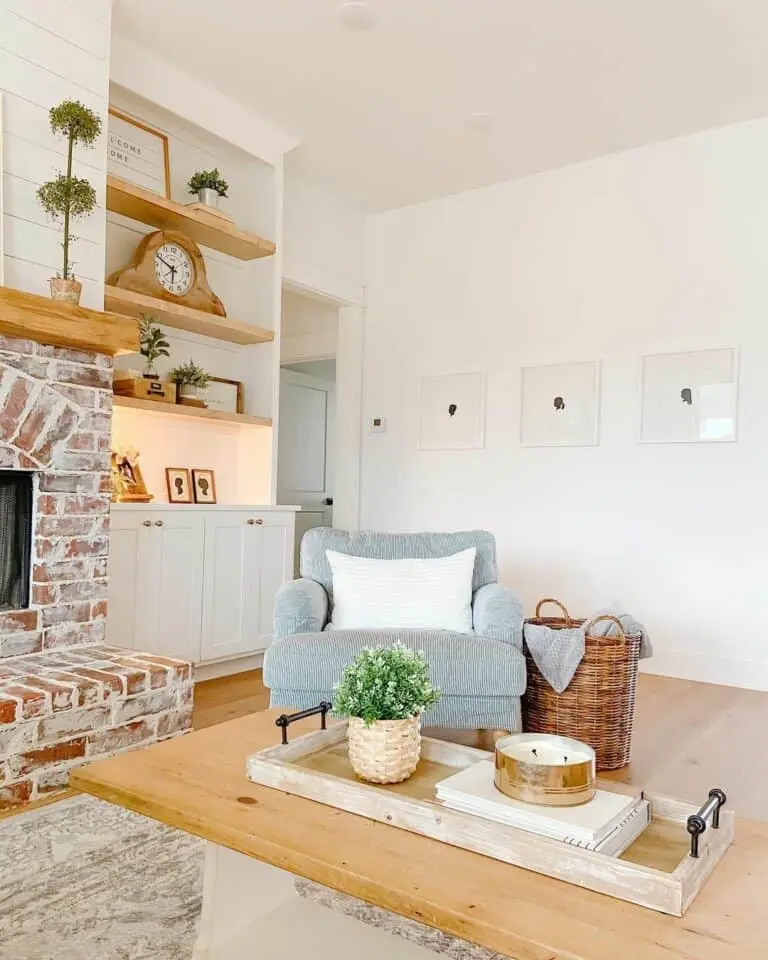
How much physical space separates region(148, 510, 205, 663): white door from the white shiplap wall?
1.04 m

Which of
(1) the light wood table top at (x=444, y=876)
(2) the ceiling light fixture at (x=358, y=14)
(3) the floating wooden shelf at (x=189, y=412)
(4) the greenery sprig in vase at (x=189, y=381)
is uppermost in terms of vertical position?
(2) the ceiling light fixture at (x=358, y=14)

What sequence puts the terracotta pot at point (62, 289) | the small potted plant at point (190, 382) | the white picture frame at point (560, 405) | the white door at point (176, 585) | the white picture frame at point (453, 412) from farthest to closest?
the white picture frame at point (453, 412)
the white picture frame at point (560, 405)
the small potted plant at point (190, 382)
the white door at point (176, 585)
the terracotta pot at point (62, 289)

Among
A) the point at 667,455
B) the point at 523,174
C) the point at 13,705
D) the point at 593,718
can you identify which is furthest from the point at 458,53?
the point at 13,705

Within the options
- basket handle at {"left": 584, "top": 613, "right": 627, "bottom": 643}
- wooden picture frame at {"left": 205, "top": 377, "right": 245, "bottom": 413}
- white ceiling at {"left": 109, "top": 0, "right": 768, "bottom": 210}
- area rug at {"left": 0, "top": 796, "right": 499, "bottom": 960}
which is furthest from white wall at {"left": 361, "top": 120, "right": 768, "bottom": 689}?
area rug at {"left": 0, "top": 796, "right": 499, "bottom": 960}

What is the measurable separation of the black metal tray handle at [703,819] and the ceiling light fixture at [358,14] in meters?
3.19

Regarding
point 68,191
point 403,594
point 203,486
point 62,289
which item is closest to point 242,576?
point 203,486

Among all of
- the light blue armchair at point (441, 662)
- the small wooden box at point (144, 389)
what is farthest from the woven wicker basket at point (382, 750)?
the small wooden box at point (144, 389)

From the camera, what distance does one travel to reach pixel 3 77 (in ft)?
9.35

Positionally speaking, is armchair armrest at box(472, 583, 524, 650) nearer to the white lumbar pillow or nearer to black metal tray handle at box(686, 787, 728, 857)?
the white lumbar pillow

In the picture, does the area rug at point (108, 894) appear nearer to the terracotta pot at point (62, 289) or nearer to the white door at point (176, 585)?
the white door at point (176, 585)

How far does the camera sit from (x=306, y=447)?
6914 mm

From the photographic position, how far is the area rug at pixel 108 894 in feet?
4.92

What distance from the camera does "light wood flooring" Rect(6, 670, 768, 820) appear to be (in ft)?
8.33

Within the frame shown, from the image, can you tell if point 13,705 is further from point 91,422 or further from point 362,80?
point 362,80
